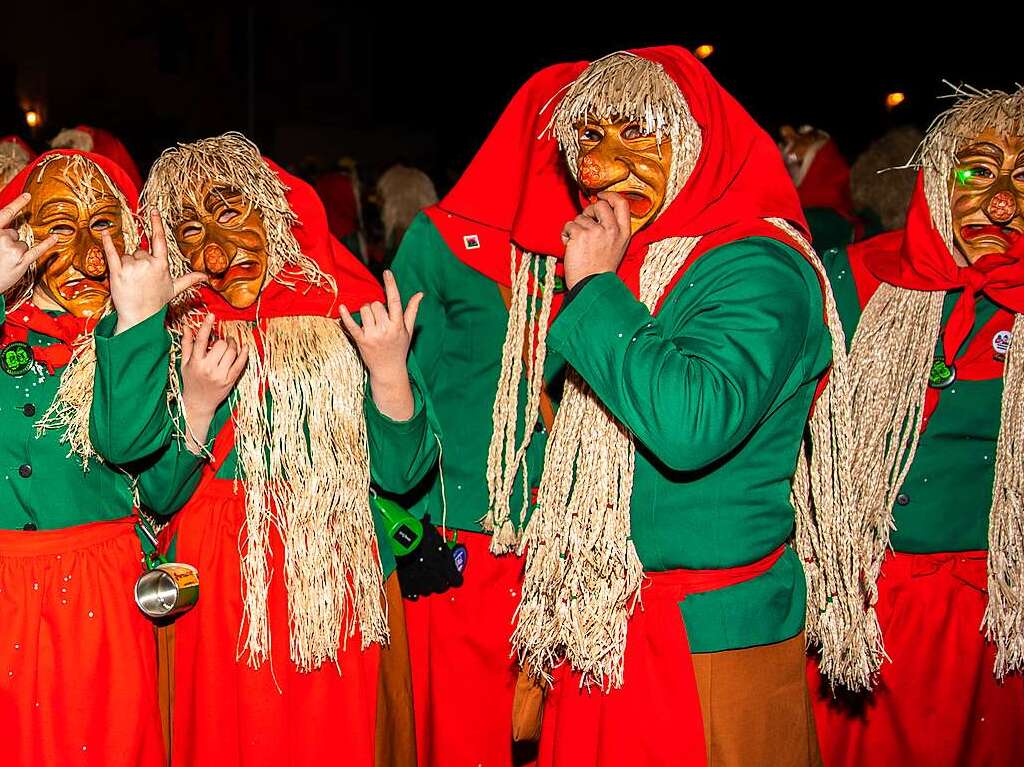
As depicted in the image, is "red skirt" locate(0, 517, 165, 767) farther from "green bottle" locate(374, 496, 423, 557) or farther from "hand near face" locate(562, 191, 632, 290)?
"hand near face" locate(562, 191, 632, 290)

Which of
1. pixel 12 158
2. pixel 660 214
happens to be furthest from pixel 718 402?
pixel 12 158

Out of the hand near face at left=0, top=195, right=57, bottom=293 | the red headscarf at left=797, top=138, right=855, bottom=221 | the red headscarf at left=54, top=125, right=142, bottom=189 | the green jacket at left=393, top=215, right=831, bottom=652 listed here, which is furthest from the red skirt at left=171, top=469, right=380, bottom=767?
the red headscarf at left=797, top=138, right=855, bottom=221

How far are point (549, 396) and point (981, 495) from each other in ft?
3.68

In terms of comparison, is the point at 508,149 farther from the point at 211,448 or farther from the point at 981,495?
the point at 981,495

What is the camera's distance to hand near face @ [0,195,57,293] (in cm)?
212

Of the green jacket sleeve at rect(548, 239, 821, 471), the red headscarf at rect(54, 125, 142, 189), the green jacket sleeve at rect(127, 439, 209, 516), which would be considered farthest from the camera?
the red headscarf at rect(54, 125, 142, 189)

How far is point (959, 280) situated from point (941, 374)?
0.24m

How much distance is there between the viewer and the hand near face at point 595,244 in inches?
73.6

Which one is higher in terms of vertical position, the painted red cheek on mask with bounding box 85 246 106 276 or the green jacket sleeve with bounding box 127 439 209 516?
the painted red cheek on mask with bounding box 85 246 106 276

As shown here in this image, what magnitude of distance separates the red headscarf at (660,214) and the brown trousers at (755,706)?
27.6 inches

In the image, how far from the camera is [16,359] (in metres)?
2.29

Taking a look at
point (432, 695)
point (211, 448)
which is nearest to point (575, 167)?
point (211, 448)

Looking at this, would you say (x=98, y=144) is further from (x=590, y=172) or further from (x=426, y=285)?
(x=590, y=172)

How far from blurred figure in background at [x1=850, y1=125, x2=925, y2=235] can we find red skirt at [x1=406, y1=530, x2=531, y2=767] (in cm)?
295
